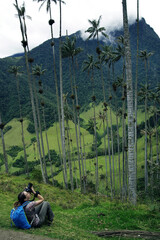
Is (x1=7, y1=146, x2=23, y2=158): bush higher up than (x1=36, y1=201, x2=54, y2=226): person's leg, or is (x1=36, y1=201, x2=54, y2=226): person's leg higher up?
(x1=36, y1=201, x2=54, y2=226): person's leg

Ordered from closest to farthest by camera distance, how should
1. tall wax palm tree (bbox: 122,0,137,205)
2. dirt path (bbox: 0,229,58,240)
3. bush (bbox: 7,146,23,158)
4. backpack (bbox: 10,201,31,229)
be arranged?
1. dirt path (bbox: 0,229,58,240)
2. backpack (bbox: 10,201,31,229)
3. tall wax palm tree (bbox: 122,0,137,205)
4. bush (bbox: 7,146,23,158)

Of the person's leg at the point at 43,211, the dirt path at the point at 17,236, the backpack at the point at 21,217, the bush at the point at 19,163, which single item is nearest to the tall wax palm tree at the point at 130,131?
the person's leg at the point at 43,211

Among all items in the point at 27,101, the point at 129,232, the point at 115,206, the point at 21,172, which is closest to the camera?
the point at 129,232

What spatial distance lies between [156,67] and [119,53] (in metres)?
182

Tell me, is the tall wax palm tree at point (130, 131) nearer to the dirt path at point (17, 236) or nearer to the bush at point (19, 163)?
the dirt path at point (17, 236)

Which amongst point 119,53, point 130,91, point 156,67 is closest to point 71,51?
point 119,53

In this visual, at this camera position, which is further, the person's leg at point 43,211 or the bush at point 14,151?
the bush at point 14,151

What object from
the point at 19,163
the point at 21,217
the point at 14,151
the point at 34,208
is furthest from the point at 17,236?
the point at 14,151

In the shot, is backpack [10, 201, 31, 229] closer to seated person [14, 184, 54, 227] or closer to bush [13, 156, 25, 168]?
seated person [14, 184, 54, 227]

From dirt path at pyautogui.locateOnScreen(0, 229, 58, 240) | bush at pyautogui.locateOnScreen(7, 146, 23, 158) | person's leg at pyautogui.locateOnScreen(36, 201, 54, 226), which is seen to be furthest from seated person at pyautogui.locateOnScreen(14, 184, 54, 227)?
bush at pyautogui.locateOnScreen(7, 146, 23, 158)

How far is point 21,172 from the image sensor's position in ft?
320

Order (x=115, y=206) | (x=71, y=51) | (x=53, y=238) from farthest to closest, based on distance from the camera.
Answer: (x=71, y=51)
(x=115, y=206)
(x=53, y=238)

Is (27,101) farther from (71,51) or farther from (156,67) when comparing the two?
(71,51)

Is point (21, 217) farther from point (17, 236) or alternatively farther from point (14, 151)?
point (14, 151)
